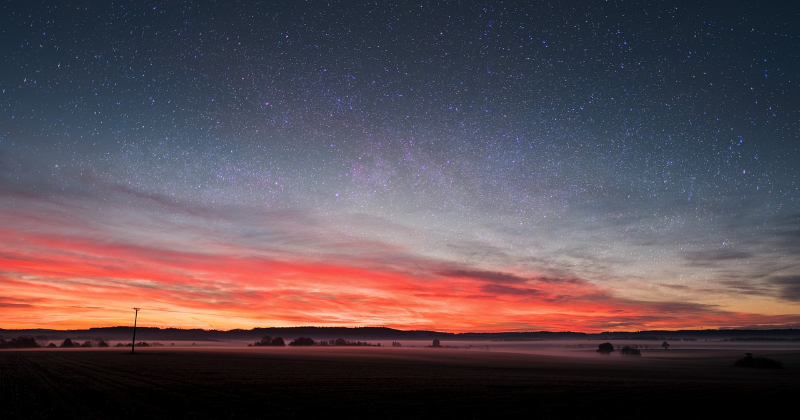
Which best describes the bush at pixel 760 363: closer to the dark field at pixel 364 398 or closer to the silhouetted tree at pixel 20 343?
the dark field at pixel 364 398

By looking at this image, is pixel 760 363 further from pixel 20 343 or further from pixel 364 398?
pixel 20 343

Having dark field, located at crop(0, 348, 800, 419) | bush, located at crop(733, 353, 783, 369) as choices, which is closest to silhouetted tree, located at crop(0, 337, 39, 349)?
dark field, located at crop(0, 348, 800, 419)

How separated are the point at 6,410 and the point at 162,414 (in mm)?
8364

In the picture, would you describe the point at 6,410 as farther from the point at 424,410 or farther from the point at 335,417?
the point at 424,410

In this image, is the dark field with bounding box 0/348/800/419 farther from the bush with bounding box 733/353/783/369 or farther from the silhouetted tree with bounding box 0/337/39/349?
the silhouetted tree with bounding box 0/337/39/349

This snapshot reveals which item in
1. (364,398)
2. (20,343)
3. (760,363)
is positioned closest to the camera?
(364,398)

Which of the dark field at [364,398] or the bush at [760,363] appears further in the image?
the bush at [760,363]

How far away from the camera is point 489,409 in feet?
82.1

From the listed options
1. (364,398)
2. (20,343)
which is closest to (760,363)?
(364,398)

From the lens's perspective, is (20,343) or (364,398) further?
(20,343)

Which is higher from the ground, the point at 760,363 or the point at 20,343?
the point at 760,363

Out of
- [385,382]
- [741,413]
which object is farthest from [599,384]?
[385,382]

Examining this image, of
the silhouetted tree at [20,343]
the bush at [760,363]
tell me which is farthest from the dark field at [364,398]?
the silhouetted tree at [20,343]

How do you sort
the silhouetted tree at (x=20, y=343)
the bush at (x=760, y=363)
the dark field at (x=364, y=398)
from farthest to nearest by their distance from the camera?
1. the silhouetted tree at (x=20, y=343)
2. the bush at (x=760, y=363)
3. the dark field at (x=364, y=398)
